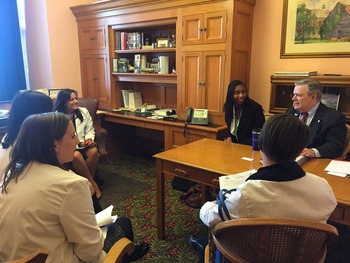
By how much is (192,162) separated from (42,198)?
1156 millimetres

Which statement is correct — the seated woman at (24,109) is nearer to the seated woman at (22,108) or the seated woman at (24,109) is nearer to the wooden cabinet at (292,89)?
the seated woman at (22,108)

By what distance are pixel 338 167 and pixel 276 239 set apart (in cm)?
112

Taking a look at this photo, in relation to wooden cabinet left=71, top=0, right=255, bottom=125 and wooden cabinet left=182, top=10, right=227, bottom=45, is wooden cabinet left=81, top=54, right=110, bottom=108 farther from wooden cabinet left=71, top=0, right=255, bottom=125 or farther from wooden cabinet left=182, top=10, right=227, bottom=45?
wooden cabinet left=182, top=10, right=227, bottom=45

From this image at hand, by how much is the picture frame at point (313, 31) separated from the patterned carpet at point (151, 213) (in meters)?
1.73

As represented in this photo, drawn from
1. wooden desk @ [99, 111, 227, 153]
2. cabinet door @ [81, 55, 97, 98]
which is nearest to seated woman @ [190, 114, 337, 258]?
wooden desk @ [99, 111, 227, 153]

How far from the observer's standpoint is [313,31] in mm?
3152

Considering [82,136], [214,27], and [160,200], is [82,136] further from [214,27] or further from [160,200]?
[214,27]

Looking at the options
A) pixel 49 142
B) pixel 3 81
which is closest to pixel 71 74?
pixel 3 81

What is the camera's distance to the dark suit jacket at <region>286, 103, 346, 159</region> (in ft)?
7.25

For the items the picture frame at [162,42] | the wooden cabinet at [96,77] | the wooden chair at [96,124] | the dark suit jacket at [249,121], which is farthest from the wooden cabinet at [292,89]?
the wooden cabinet at [96,77]

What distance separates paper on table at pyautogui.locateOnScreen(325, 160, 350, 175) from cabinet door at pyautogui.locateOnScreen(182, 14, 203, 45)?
2008 mm

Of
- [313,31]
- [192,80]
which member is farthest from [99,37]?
[313,31]

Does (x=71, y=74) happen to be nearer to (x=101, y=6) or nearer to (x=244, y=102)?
(x=101, y=6)

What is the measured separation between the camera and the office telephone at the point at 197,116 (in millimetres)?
3486
